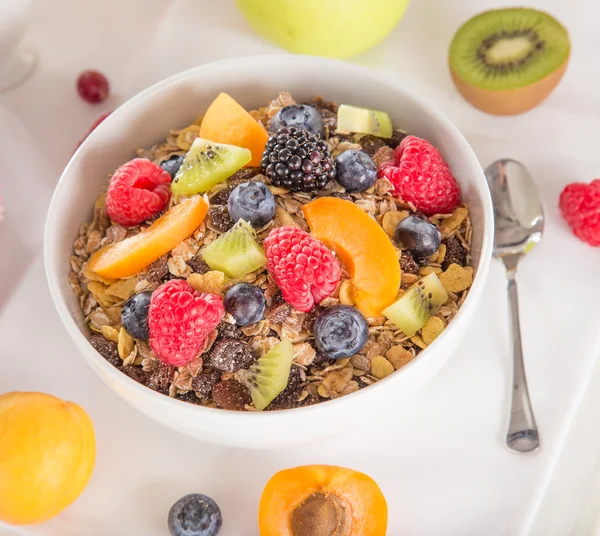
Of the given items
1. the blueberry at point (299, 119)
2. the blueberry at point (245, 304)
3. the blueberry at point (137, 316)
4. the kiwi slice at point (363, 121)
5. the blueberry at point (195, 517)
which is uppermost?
the kiwi slice at point (363, 121)

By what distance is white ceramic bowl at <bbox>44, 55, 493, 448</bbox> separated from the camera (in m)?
0.89

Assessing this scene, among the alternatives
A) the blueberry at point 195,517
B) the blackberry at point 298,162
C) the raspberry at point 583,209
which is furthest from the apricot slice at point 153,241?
the raspberry at point 583,209

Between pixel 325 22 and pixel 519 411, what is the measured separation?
71cm

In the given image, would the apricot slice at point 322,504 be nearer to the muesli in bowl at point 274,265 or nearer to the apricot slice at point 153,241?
the muesli in bowl at point 274,265

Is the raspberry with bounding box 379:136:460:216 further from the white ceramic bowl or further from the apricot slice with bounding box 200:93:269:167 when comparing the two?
the apricot slice with bounding box 200:93:269:167

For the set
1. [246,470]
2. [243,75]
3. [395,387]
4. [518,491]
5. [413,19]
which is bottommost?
[246,470]

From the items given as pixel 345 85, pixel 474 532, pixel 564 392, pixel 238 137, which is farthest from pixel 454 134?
pixel 474 532

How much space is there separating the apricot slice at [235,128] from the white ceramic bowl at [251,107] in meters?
0.09

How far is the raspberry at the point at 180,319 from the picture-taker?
880 mm

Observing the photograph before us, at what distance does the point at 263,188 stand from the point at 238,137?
0.14m

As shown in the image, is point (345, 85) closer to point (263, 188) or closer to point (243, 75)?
point (243, 75)

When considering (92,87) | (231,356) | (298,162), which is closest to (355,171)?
(298,162)

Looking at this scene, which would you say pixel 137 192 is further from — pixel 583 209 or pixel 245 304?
pixel 583 209

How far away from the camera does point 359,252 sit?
928 mm
